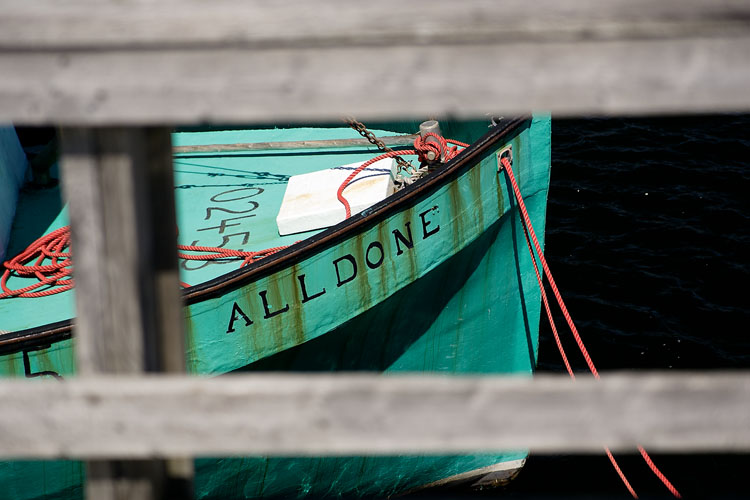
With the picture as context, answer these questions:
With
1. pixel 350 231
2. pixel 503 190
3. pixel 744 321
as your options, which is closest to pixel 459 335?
pixel 503 190

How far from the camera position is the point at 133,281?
1.11m

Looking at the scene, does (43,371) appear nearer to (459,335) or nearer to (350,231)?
(350,231)

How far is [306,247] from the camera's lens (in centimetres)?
434

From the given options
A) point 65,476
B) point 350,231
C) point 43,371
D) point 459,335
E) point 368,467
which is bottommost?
point 368,467

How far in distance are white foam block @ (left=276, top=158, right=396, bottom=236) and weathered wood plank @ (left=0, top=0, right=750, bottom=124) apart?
415cm

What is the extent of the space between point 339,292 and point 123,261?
11.8ft

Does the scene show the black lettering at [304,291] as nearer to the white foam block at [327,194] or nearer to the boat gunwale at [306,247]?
the boat gunwale at [306,247]

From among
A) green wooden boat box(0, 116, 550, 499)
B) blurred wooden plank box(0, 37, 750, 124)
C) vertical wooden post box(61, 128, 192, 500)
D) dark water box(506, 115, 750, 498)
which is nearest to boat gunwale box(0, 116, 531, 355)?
green wooden boat box(0, 116, 550, 499)

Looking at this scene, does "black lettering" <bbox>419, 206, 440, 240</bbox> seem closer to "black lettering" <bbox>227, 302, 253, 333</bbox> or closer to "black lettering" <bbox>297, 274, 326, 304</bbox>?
"black lettering" <bbox>297, 274, 326, 304</bbox>

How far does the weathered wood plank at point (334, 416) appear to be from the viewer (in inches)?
40.9

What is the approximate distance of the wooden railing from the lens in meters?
0.98

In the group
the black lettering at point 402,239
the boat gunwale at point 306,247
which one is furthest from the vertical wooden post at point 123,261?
the black lettering at point 402,239

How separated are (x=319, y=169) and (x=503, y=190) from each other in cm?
164

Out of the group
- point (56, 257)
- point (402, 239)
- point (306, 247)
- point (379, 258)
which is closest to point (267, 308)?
point (306, 247)
